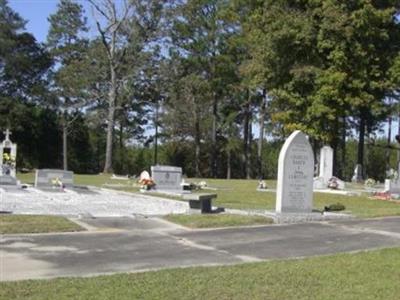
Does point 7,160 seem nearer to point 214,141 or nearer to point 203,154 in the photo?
point 214,141

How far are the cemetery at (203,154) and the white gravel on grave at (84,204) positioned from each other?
86mm

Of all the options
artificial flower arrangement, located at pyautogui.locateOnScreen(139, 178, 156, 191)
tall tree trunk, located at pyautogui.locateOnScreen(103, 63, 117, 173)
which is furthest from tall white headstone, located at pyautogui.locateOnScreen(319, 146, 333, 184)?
tall tree trunk, located at pyautogui.locateOnScreen(103, 63, 117, 173)

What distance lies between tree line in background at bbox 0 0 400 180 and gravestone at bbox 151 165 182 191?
48.8 feet

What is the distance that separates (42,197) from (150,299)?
47.7 ft

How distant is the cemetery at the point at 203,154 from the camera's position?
874 cm

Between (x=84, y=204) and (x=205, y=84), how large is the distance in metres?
36.8

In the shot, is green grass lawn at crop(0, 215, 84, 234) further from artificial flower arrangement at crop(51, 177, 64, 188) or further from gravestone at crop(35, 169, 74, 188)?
gravestone at crop(35, 169, 74, 188)

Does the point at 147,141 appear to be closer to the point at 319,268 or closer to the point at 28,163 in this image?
the point at 28,163

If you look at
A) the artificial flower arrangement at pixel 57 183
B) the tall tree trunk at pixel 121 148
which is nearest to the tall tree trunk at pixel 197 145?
the tall tree trunk at pixel 121 148

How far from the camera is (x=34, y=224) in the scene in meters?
12.5

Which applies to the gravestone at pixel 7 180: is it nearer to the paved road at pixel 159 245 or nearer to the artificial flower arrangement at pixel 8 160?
the artificial flower arrangement at pixel 8 160

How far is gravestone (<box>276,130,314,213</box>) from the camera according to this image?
15766 millimetres

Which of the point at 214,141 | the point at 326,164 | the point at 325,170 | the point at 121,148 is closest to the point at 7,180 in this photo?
the point at 325,170

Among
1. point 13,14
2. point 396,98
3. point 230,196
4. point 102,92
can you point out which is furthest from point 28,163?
point 230,196
